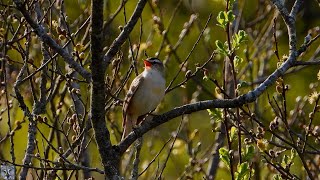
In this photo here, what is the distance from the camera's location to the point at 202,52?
380 inches

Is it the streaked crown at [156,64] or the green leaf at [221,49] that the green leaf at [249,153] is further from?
the streaked crown at [156,64]

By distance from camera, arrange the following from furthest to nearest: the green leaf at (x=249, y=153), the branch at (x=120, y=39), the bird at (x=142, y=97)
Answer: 1. the bird at (x=142, y=97)
2. the green leaf at (x=249, y=153)
3. the branch at (x=120, y=39)

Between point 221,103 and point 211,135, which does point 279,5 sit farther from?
point 211,135

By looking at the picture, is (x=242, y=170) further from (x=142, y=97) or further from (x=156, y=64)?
(x=156, y=64)

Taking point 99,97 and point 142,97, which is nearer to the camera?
point 99,97

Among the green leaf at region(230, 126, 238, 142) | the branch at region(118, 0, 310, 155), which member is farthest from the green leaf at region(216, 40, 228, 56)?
the green leaf at region(230, 126, 238, 142)

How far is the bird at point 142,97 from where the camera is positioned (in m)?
5.11

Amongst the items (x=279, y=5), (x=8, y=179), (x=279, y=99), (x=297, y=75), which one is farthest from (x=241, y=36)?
(x=297, y=75)

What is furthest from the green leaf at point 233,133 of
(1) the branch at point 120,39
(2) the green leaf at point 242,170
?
(1) the branch at point 120,39

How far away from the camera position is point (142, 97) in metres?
5.16

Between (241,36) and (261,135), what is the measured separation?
23.1 inches

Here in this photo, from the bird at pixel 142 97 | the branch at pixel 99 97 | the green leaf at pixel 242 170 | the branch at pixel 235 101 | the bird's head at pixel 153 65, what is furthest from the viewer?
the bird's head at pixel 153 65

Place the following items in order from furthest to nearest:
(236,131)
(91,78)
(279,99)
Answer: (279,99) < (236,131) < (91,78)

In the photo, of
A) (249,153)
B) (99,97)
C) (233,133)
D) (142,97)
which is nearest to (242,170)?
(249,153)
